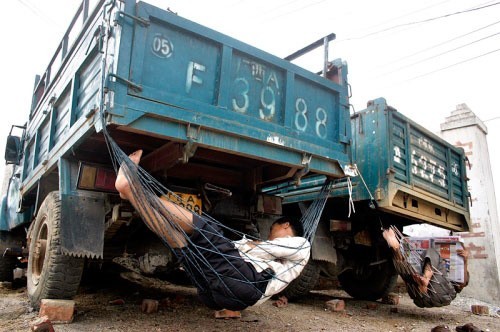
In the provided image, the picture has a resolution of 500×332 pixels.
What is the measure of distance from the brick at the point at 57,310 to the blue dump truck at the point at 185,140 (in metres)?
0.09

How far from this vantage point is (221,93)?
2877mm

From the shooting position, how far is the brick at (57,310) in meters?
2.89

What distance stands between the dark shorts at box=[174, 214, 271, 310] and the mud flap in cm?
84

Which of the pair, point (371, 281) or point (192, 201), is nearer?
point (192, 201)

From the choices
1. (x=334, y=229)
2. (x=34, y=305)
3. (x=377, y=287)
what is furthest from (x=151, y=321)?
(x=377, y=287)

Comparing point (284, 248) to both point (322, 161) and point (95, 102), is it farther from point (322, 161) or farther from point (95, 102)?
point (95, 102)

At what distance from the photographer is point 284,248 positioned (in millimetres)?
2705

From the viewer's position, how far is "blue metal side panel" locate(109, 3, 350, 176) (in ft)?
8.29

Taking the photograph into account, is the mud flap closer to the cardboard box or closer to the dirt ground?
the dirt ground

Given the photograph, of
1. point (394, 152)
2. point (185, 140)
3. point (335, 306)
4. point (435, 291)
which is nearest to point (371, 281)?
point (335, 306)

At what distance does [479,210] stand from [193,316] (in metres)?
7.45

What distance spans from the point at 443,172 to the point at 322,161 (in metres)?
3.00

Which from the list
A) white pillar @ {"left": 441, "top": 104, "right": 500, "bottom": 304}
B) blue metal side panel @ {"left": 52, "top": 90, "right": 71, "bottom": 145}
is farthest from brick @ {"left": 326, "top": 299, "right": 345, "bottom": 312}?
white pillar @ {"left": 441, "top": 104, "right": 500, "bottom": 304}

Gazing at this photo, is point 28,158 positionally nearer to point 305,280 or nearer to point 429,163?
point 305,280
